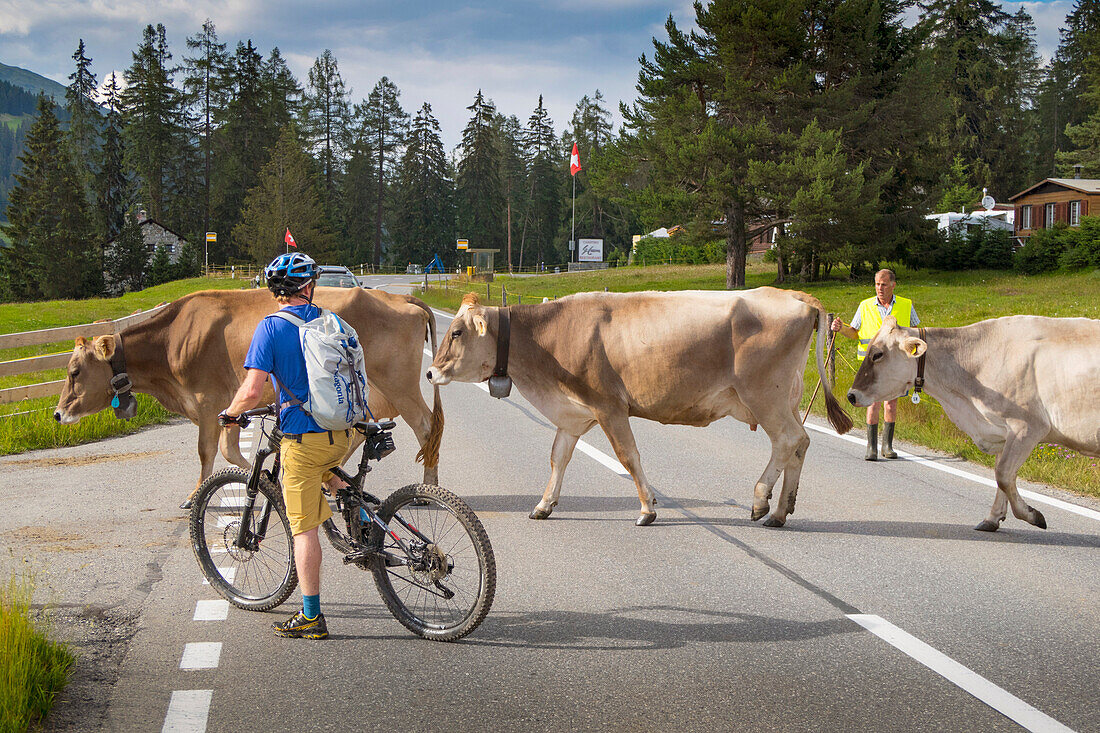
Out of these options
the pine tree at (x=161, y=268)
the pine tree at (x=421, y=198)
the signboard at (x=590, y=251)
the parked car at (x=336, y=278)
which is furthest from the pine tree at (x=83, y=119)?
the parked car at (x=336, y=278)

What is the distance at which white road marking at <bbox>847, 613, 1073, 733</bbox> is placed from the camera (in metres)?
3.80

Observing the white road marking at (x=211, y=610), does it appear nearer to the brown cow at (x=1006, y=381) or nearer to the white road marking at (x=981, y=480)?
the brown cow at (x=1006, y=381)

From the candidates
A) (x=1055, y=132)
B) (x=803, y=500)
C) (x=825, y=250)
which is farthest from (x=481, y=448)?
(x=1055, y=132)

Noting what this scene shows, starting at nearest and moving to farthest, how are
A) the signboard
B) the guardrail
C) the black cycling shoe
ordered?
the black cycling shoe, the guardrail, the signboard

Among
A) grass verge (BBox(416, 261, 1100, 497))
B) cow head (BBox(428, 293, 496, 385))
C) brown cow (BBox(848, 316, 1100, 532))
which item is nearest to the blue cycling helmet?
cow head (BBox(428, 293, 496, 385))

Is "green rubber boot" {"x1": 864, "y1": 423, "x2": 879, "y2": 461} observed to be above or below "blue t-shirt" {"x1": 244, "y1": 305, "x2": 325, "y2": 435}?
below

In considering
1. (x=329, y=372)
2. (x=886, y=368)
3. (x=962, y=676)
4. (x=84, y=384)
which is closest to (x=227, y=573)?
(x=329, y=372)

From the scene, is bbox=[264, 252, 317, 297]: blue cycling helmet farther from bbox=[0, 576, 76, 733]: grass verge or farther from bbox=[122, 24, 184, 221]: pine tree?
bbox=[122, 24, 184, 221]: pine tree

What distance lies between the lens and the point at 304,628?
15.5ft

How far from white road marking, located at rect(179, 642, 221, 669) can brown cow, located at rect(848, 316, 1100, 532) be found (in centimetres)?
518

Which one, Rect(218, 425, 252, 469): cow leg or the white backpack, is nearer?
the white backpack

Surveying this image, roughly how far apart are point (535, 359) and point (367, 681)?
12.2 ft

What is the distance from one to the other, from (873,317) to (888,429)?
48.1 inches

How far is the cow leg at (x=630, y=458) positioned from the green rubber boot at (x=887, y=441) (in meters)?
3.83
